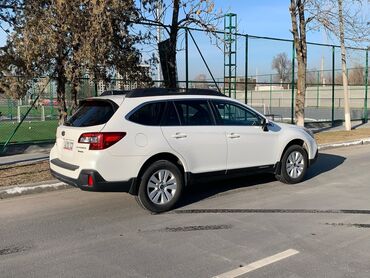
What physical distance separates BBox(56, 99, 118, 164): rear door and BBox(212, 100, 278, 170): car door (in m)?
1.88

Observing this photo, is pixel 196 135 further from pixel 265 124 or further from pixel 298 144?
pixel 298 144

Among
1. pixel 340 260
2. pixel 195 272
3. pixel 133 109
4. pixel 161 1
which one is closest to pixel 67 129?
pixel 133 109

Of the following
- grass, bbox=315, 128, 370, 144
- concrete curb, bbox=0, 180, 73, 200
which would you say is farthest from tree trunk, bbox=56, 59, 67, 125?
grass, bbox=315, 128, 370, 144

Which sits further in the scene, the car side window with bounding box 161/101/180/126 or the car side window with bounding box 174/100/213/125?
the car side window with bounding box 174/100/213/125

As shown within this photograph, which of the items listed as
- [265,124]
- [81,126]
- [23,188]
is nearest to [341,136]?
[265,124]

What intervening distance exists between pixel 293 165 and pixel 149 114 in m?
3.32

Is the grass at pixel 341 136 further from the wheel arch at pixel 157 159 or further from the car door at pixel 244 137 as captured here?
the wheel arch at pixel 157 159

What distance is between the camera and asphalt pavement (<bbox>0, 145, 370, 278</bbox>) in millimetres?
4758

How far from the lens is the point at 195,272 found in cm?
462

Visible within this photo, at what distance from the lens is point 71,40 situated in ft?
29.7

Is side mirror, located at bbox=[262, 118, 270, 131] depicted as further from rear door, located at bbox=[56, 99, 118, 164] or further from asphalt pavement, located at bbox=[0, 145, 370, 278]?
rear door, located at bbox=[56, 99, 118, 164]

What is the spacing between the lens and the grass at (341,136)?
15719 millimetres

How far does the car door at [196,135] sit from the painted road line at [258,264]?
239cm

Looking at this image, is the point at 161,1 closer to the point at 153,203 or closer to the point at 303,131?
the point at 303,131
